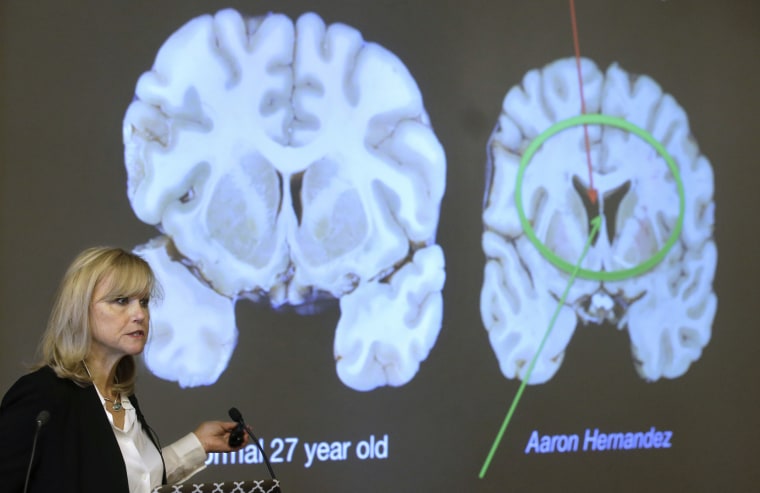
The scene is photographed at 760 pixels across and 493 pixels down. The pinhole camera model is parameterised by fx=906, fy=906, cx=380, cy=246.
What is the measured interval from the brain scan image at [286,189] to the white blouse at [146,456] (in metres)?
0.89

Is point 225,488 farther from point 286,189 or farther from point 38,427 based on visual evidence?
point 286,189

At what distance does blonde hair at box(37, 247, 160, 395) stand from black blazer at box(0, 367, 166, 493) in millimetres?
30

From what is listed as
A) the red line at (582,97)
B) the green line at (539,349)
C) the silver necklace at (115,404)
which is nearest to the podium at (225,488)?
the silver necklace at (115,404)

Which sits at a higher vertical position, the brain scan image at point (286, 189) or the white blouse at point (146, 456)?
the brain scan image at point (286, 189)

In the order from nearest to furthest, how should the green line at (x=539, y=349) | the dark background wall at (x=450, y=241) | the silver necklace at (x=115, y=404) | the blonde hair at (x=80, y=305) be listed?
the blonde hair at (x=80, y=305) → the silver necklace at (x=115, y=404) → the dark background wall at (x=450, y=241) → the green line at (x=539, y=349)

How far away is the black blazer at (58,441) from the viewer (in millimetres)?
1432

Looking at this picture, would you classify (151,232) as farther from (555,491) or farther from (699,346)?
(699,346)

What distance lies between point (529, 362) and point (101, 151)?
1547mm

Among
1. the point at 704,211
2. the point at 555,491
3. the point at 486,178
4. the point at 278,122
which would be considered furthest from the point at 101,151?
the point at 704,211

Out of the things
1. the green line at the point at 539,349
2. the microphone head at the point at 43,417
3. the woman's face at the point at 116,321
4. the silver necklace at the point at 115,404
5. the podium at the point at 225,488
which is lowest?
the green line at the point at 539,349

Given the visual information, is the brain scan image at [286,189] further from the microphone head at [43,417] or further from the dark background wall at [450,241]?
the microphone head at [43,417]

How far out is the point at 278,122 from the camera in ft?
9.39

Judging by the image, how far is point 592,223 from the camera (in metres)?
3.18

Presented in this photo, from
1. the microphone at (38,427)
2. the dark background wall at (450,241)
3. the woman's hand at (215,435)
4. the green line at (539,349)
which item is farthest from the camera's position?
the green line at (539,349)
